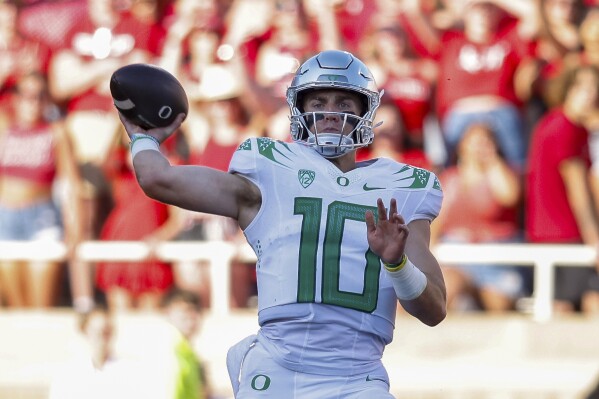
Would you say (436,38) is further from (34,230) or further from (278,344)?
(278,344)

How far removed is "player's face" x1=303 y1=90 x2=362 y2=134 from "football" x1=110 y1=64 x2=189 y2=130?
0.43 m

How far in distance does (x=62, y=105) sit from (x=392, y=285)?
17.1ft

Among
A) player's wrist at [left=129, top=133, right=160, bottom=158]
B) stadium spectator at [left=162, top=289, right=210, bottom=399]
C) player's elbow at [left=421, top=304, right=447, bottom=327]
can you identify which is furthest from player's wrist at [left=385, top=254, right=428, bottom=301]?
stadium spectator at [left=162, top=289, right=210, bottom=399]

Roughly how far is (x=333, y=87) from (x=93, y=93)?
15.8 feet

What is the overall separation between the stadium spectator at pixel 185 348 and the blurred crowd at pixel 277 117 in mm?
334

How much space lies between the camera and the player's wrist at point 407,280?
12.1 feet

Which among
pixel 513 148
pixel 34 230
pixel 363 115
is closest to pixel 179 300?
pixel 34 230

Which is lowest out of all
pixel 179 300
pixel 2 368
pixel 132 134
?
pixel 2 368

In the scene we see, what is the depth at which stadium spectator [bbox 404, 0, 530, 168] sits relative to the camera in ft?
26.2

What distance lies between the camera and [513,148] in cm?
797

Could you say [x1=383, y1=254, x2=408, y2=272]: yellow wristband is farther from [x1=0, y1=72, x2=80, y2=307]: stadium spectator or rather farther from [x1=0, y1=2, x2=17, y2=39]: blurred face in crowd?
[x1=0, y1=2, x2=17, y2=39]: blurred face in crowd

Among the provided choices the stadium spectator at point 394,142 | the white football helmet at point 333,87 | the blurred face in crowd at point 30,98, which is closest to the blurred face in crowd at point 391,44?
the stadium spectator at point 394,142

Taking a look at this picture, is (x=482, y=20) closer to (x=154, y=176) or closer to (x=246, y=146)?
(x=246, y=146)

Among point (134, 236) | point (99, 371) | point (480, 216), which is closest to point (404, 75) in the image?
point (480, 216)
